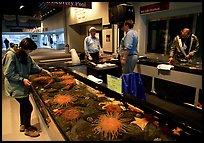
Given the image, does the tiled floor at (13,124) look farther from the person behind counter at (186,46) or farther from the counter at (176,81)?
the person behind counter at (186,46)

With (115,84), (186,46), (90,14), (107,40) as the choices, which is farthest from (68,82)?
(90,14)

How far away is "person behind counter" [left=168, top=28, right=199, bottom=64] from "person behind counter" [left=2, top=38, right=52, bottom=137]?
8.82 ft

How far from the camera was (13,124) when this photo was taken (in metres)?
2.63

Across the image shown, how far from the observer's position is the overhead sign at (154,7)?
3.63 m

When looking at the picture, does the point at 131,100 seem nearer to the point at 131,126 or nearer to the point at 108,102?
the point at 108,102

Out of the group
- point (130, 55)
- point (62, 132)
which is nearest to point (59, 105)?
point (62, 132)

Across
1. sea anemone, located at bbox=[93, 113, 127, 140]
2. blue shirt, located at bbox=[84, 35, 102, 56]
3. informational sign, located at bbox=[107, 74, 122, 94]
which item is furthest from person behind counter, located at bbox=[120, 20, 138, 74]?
sea anemone, located at bbox=[93, 113, 127, 140]

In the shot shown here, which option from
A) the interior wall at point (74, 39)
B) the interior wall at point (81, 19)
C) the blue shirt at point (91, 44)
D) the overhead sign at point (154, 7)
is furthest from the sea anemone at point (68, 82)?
the interior wall at point (74, 39)

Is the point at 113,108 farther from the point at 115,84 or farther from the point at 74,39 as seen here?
the point at 74,39

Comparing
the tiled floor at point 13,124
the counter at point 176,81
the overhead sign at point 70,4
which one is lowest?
the tiled floor at point 13,124

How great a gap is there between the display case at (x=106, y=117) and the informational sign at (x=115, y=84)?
0.14 ft

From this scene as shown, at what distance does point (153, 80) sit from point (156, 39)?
1.39 metres

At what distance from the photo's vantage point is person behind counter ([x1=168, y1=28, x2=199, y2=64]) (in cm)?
313

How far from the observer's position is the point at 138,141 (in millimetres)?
908
